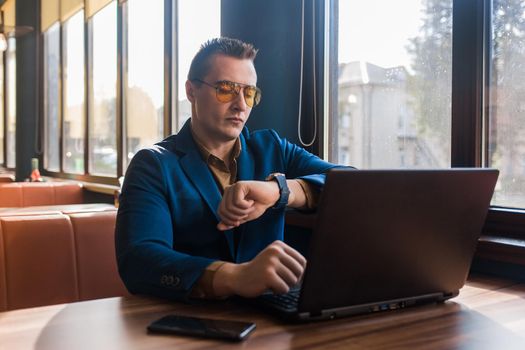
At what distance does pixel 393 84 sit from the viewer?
7.45 ft

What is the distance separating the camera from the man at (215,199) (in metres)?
1.08

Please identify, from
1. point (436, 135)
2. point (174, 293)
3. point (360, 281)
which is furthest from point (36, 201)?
point (360, 281)

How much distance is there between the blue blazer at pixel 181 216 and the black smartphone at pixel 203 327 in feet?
0.43

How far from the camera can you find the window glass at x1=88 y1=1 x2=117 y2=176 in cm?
493

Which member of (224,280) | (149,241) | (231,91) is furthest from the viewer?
(231,91)

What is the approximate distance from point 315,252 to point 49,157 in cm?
669

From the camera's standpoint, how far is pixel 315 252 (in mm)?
910

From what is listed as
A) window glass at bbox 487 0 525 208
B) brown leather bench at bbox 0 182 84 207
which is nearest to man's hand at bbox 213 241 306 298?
window glass at bbox 487 0 525 208

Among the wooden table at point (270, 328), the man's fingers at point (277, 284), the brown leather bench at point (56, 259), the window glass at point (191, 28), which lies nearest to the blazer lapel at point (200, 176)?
the wooden table at point (270, 328)

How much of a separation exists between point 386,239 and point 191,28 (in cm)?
298

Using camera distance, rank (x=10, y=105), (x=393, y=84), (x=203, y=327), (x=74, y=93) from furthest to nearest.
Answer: (x=10, y=105)
(x=74, y=93)
(x=393, y=84)
(x=203, y=327)

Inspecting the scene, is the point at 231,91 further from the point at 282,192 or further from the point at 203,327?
the point at 203,327

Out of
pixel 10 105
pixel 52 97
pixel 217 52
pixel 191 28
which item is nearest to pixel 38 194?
pixel 191 28

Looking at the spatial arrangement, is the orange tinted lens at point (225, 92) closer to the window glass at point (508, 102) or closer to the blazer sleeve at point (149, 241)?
the blazer sleeve at point (149, 241)
